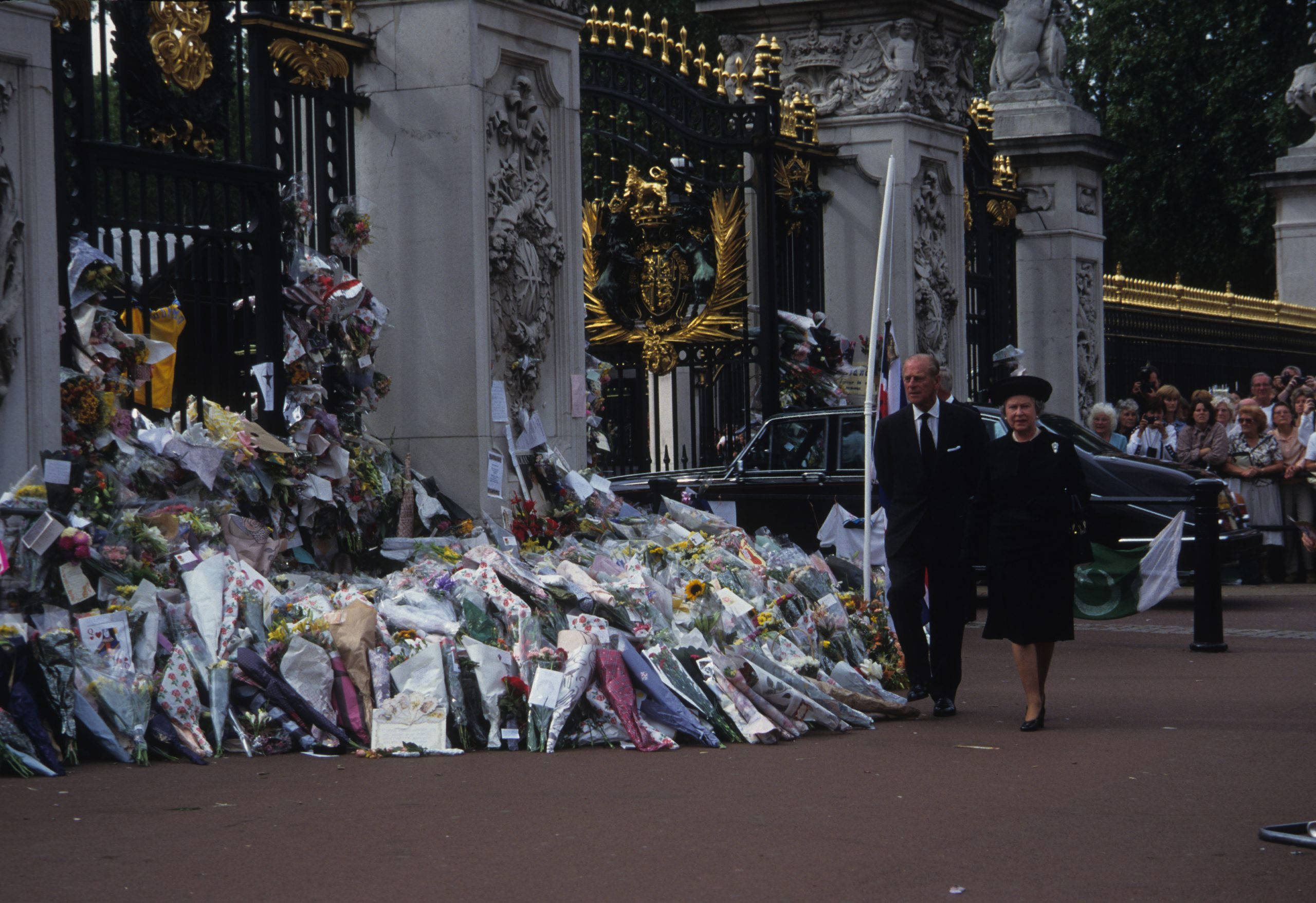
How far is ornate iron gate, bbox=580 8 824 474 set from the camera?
14.2m

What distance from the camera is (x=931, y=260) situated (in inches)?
627

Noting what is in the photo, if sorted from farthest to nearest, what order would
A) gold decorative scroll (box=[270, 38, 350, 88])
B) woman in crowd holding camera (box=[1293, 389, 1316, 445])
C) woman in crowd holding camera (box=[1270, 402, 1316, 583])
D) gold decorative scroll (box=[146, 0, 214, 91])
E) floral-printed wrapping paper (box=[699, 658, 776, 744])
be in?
woman in crowd holding camera (box=[1293, 389, 1316, 445]) < woman in crowd holding camera (box=[1270, 402, 1316, 583]) < gold decorative scroll (box=[270, 38, 350, 88]) < gold decorative scroll (box=[146, 0, 214, 91]) < floral-printed wrapping paper (box=[699, 658, 776, 744])

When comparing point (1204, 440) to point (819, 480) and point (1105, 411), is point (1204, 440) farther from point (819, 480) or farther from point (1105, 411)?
point (819, 480)

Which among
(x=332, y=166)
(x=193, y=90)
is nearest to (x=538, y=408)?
(x=332, y=166)

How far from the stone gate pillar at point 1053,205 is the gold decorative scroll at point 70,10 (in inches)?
472

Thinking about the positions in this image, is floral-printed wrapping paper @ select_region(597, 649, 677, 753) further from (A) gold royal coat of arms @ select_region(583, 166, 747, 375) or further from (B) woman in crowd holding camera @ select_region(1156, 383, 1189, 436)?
(B) woman in crowd holding camera @ select_region(1156, 383, 1189, 436)

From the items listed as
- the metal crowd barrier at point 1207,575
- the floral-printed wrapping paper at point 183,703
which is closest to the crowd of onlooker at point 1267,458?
the metal crowd barrier at point 1207,575

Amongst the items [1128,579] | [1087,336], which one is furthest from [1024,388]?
[1087,336]

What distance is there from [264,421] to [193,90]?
162 centimetres

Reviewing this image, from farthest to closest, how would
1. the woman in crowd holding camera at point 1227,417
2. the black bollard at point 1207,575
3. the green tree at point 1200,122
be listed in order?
1. the green tree at point 1200,122
2. the woman in crowd holding camera at point 1227,417
3. the black bollard at point 1207,575

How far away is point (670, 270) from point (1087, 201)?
21.3 ft

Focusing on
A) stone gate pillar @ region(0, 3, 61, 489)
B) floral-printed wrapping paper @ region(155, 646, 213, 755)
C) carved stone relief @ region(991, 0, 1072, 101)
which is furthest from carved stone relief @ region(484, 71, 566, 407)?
carved stone relief @ region(991, 0, 1072, 101)

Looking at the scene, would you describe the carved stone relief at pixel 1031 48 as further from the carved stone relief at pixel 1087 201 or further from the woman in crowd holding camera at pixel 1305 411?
the woman in crowd holding camera at pixel 1305 411

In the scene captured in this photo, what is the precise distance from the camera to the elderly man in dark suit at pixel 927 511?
8773mm
